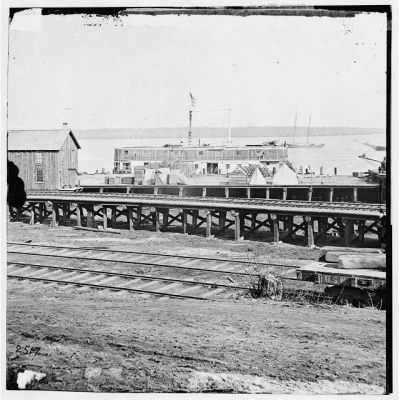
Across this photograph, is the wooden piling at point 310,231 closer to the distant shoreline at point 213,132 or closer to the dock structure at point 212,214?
the dock structure at point 212,214

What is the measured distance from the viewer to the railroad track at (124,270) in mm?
5844

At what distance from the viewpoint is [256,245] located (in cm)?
595

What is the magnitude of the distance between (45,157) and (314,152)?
327 cm

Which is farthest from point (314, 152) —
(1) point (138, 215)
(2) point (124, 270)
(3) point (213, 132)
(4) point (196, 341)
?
(2) point (124, 270)

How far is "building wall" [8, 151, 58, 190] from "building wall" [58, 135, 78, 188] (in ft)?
0.20

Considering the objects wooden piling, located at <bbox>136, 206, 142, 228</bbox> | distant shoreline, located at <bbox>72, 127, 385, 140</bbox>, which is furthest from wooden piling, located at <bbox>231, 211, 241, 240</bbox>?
wooden piling, located at <bbox>136, 206, 142, 228</bbox>

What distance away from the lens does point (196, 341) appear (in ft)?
17.7

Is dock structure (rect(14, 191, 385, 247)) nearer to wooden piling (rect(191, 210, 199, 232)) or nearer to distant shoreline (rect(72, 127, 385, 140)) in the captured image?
wooden piling (rect(191, 210, 199, 232))

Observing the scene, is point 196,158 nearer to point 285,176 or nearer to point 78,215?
point 285,176

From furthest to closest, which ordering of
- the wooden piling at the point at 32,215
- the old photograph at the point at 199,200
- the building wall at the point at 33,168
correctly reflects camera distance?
1. the wooden piling at the point at 32,215
2. the building wall at the point at 33,168
3. the old photograph at the point at 199,200

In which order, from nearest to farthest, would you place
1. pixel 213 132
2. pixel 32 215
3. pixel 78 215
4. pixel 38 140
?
pixel 213 132
pixel 38 140
pixel 32 215
pixel 78 215

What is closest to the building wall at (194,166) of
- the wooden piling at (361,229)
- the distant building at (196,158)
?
the distant building at (196,158)

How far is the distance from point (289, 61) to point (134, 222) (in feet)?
8.83

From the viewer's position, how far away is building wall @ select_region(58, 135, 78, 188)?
610 centimetres
